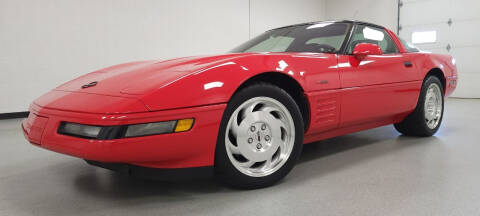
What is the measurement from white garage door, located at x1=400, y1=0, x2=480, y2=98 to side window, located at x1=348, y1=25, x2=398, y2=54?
6525mm

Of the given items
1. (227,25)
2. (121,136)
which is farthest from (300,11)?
(121,136)

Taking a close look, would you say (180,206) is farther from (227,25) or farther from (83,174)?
(227,25)

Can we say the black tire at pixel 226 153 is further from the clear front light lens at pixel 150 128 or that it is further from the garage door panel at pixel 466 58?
the garage door panel at pixel 466 58

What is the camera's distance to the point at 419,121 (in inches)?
115

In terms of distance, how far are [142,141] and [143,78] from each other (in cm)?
36

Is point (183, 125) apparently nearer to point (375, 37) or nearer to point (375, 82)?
point (375, 82)

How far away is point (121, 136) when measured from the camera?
1.36 metres

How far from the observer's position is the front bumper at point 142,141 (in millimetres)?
1364

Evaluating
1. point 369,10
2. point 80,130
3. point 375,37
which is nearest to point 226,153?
point 80,130

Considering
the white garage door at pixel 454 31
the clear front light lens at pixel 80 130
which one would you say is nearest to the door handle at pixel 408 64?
the clear front light lens at pixel 80 130

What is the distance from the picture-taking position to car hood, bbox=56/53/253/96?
1.50 metres

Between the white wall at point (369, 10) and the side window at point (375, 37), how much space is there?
6567 millimetres

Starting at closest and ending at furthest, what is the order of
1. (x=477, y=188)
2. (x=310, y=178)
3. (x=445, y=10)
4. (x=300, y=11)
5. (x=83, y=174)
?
(x=477, y=188) < (x=310, y=178) < (x=83, y=174) < (x=445, y=10) < (x=300, y=11)

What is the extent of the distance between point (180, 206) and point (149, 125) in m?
0.41
